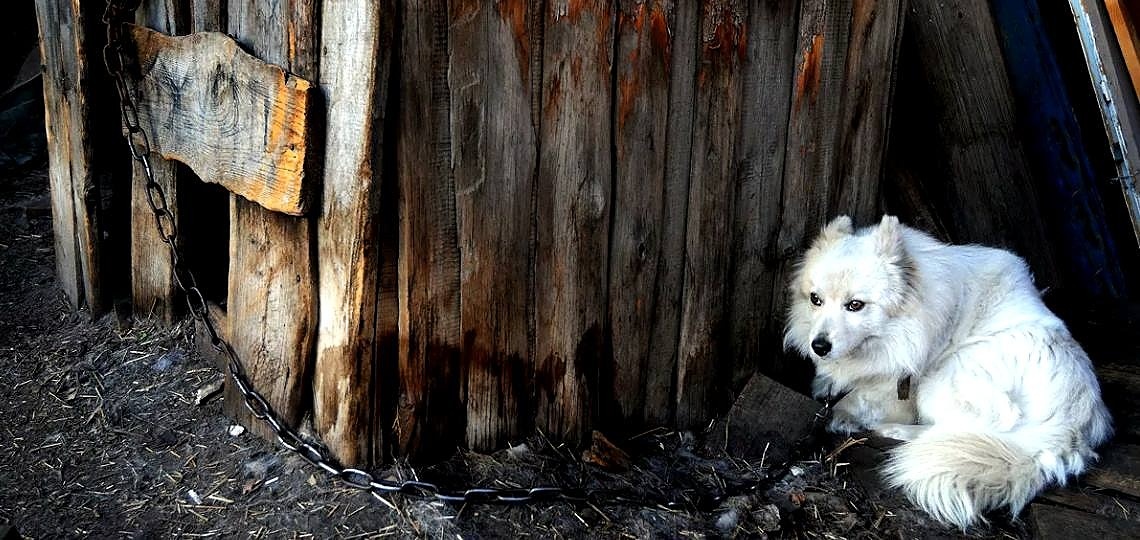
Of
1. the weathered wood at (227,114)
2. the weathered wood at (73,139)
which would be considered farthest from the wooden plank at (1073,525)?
the weathered wood at (73,139)

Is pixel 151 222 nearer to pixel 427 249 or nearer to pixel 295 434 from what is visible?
pixel 295 434

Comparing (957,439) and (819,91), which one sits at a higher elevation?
(819,91)

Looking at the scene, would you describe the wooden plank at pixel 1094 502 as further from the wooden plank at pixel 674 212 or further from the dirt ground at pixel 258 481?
the wooden plank at pixel 674 212

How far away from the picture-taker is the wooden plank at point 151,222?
4012 mm

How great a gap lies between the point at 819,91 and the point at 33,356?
4.03m

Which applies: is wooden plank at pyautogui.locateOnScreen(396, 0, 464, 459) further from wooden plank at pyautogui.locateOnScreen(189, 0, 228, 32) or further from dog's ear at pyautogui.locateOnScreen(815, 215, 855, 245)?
dog's ear at pyautogui.locateOnScreen(815, 215, 855, 245)

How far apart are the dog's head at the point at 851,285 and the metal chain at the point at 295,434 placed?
0.38 m

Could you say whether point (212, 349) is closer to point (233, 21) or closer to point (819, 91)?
point (233, 21)

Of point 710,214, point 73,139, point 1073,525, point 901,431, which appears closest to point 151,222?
point 73,139

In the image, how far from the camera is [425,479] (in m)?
3.50

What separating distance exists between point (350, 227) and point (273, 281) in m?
0.59

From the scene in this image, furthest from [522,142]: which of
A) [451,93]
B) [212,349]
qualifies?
[212,349]

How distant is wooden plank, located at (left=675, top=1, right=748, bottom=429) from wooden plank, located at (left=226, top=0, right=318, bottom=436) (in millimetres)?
1565

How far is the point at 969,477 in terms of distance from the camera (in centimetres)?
357
